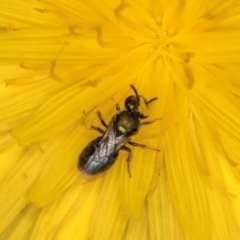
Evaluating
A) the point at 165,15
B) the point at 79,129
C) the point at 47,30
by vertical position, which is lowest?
the point at 79,129

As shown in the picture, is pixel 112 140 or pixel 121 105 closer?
pixel 112 140

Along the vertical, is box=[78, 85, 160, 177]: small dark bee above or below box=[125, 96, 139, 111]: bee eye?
below

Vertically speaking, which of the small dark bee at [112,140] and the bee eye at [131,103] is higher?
the bee eye at [131,103]

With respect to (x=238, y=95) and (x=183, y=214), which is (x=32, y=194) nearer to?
(x=183, y=214)

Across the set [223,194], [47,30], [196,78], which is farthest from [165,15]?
[223,194]
